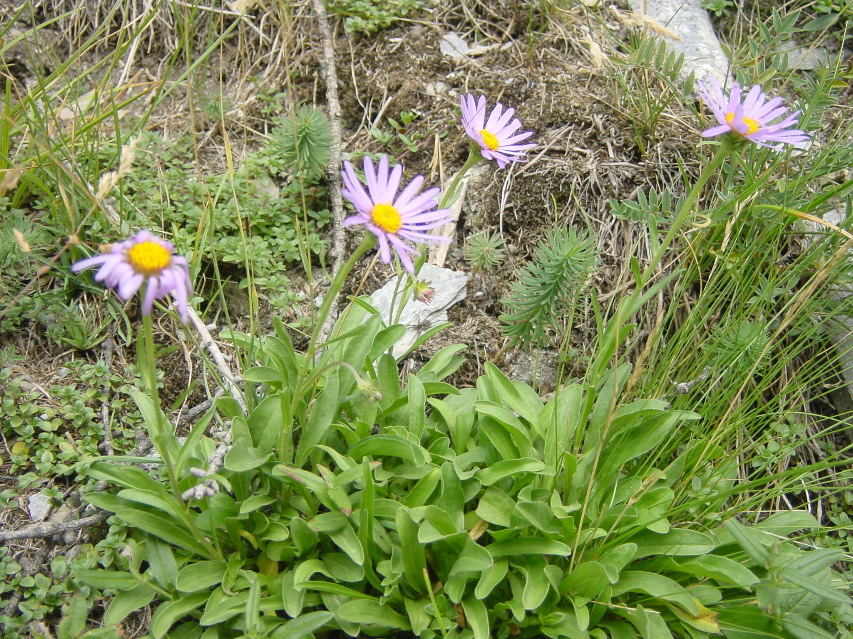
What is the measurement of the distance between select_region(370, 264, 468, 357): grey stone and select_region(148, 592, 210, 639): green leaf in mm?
1198

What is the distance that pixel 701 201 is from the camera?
2990 mm

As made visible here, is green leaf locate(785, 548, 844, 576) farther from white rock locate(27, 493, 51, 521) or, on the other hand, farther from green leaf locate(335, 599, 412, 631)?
white rock locate(27, 493, 51, 521)

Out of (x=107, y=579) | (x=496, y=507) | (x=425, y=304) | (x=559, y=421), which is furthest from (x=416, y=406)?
(x=107, y=579)

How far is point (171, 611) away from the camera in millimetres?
1981

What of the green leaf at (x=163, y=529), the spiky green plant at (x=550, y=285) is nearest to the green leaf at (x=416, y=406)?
the spiky green plant at (x=550, y=285)

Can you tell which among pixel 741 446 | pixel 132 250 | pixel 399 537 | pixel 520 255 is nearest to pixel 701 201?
pixel 520 255

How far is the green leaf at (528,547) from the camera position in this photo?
6.66 ft

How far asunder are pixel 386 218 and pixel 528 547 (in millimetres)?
1081

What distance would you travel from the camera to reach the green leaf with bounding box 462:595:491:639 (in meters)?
1.93

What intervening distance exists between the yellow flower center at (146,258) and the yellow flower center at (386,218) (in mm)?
526

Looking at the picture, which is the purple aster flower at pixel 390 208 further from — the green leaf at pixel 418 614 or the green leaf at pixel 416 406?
the green leaf at pixel 418 614

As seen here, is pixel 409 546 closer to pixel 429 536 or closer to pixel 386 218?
pixel 429 536

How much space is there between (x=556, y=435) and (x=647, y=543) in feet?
1.44

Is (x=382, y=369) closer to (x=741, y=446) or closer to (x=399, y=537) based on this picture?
(x=399, y=537)
